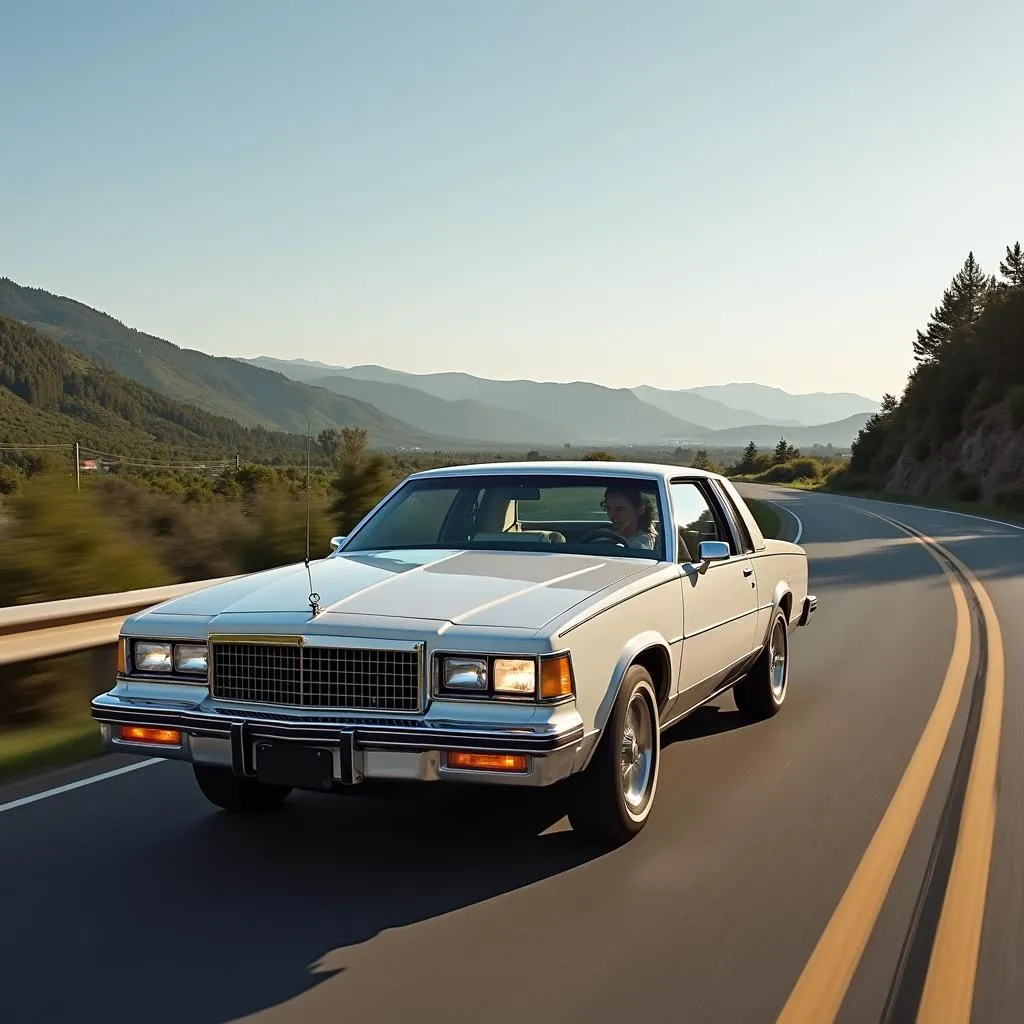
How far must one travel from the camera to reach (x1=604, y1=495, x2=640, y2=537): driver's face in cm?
641

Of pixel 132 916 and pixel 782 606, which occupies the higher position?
pixel 782 606

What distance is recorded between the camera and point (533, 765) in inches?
177

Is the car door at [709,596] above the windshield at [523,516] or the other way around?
the other way around

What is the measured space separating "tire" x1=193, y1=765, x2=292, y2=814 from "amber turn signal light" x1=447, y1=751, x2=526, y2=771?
1.37 m

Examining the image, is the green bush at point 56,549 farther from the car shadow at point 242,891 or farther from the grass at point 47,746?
the car shadow at point 242,891

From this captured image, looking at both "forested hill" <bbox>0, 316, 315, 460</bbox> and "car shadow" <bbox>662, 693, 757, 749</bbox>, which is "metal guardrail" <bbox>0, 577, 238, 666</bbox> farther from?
"forested hill" <bbox>0, 316, 315, 460</bbox>

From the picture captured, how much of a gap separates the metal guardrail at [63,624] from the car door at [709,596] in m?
3.03

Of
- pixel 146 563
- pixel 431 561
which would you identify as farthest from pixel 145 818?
pixel 146 563

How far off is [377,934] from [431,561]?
2128 mm

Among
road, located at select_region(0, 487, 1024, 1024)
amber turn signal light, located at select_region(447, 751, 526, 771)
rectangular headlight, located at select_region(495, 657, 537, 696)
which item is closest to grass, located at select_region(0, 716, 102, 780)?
road, located at select_region(0, 487, 1024, 1024)

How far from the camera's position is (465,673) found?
4641mm

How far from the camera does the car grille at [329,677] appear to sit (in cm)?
463

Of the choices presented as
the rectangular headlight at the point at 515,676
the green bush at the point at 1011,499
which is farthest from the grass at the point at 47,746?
the green bush at the point at 1011,499

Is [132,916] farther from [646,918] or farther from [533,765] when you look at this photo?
[646,918]
